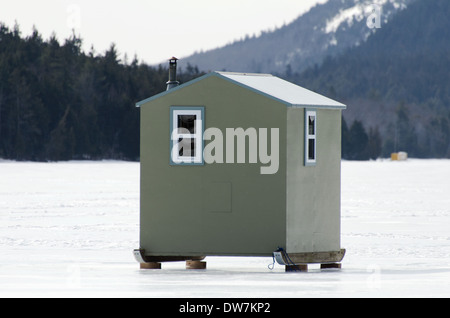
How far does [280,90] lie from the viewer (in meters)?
16.6

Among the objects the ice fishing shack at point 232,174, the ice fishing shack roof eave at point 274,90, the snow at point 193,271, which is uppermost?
the ice fishing shack roof eave at point 274,90

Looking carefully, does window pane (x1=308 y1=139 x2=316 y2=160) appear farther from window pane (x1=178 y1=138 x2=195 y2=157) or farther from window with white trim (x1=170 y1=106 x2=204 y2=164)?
window pane (x1=178 y1=138 x2=195 y2=157)

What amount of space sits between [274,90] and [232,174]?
5.34ft

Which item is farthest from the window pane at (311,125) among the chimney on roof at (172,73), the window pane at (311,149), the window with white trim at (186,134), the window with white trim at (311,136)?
the chimney on roof at (172,73)

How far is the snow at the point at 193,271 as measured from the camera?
44.8 feet

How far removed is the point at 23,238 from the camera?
22.5 meters

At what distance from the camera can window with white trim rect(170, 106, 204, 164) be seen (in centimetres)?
1614

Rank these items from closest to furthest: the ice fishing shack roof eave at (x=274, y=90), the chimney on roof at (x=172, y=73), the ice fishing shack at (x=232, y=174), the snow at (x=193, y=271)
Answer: the snow at (x=193, y=271)
the ice fishing shack at (x=232, y=174)
the ice fishing shack roof eave at (x=274, y=90)
the chimney on roof at (x=172, y=73)

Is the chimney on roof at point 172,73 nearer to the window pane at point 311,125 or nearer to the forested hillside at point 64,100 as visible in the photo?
the window pane at point 311,125

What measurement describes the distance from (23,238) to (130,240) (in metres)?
2.42

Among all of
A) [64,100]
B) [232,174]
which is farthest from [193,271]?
[64,100]

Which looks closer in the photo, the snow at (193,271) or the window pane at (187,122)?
the snow at (193,271)
